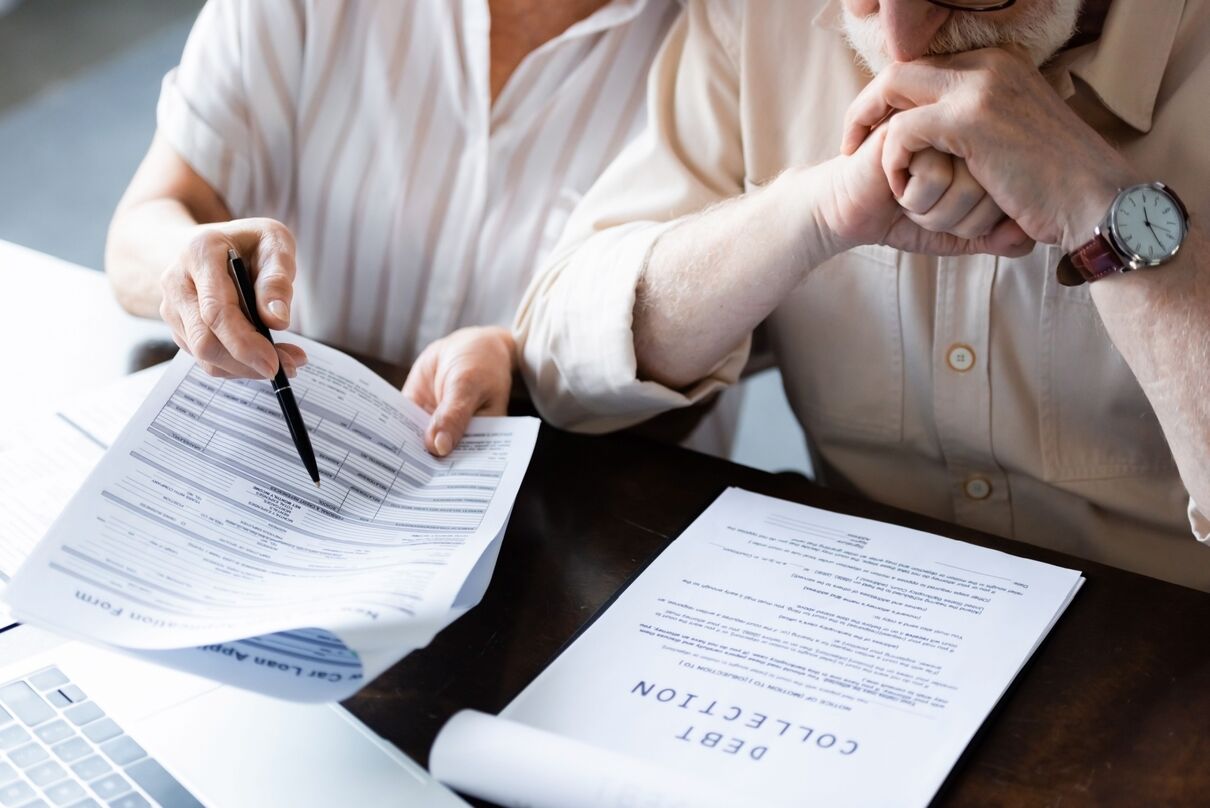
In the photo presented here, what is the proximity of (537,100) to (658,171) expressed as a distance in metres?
0.24

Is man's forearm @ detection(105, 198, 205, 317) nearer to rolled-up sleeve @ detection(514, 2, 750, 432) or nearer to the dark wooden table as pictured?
rolled-up sleeve @ detection(514, 2, 750, 432)

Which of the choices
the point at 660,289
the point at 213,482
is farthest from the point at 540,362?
the point at 213,482

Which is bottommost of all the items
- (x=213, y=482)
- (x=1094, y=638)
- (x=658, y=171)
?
(x=1094, y=638)

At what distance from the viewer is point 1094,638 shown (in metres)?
0.80

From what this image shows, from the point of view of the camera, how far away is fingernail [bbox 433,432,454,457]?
101 centimetres

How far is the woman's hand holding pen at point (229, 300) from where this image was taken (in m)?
0.95

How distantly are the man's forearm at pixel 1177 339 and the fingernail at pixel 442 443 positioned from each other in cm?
55

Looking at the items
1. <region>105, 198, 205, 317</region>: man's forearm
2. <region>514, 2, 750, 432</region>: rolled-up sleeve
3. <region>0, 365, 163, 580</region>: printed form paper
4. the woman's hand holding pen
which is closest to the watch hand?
<region>514, 2, 750, 432</region>: rolled-up sleeve

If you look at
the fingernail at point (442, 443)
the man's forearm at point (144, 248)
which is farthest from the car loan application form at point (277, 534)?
Result: the man's forearm at point (144, 248)

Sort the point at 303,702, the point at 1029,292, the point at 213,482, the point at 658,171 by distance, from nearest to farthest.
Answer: the point at 303,702, the point at 213,482, the point at 1029,292, the point at 658,171

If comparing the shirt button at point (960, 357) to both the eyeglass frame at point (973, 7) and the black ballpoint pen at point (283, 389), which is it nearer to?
the eyeglass frame at point (973, 7)

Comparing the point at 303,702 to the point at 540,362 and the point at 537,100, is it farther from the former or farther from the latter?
the point at 537,100

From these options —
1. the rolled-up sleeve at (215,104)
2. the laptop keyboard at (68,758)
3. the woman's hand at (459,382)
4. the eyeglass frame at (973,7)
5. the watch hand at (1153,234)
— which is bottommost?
the laptop keyboard at (68,758)

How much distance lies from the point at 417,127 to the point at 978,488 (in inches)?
30.2
